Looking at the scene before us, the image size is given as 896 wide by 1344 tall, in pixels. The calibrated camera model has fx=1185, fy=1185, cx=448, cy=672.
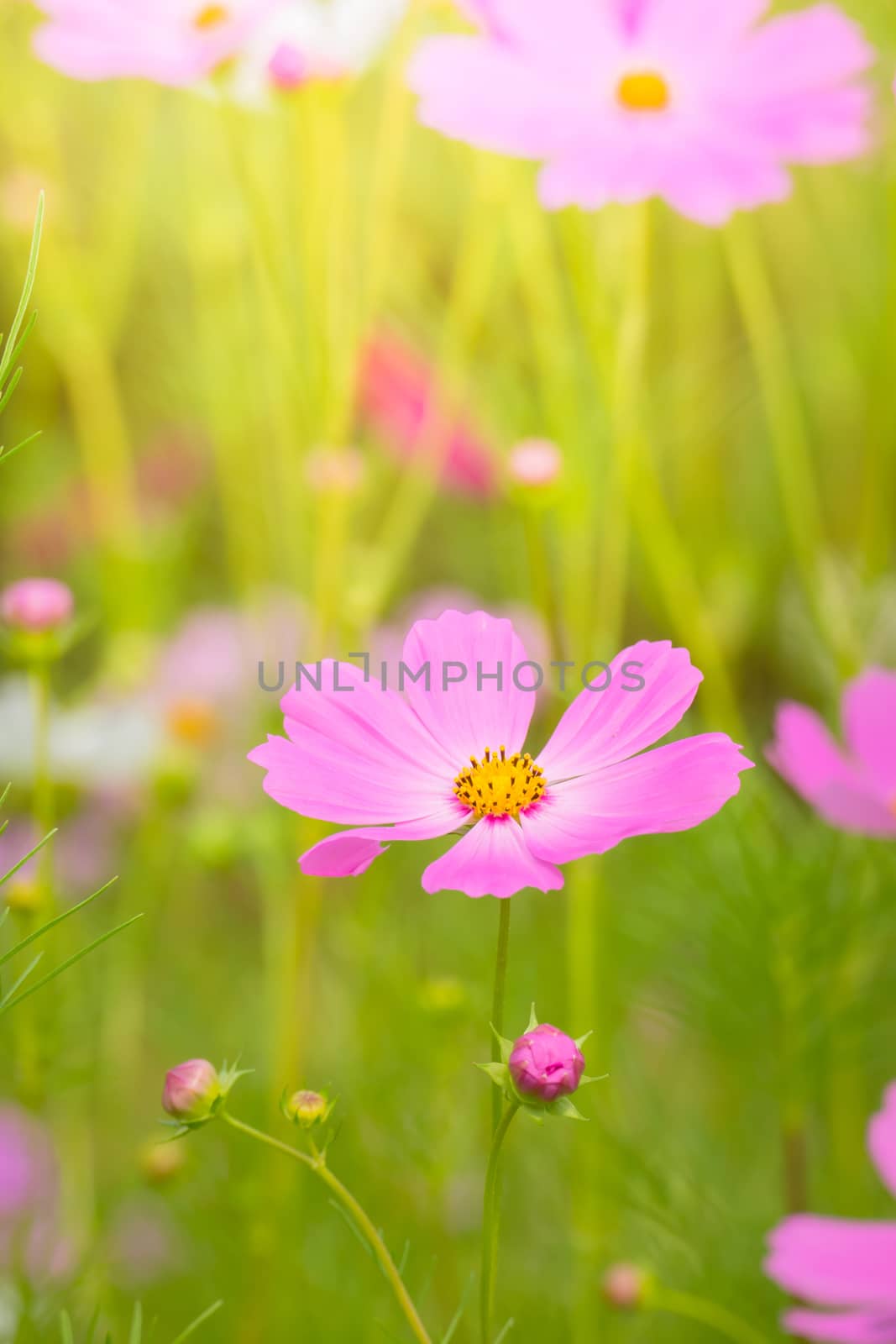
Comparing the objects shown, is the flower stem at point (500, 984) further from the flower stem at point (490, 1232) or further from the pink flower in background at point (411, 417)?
the pink flower in background at point (411, 417)

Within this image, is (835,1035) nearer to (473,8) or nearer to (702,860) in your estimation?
(702,860)

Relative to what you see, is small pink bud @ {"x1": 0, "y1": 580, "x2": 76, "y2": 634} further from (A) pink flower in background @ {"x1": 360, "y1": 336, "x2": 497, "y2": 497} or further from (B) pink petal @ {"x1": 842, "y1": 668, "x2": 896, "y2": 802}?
(A) pink flower in background @ {"x1": 360, "y1": 336, "x2": 497, "y2": 497}

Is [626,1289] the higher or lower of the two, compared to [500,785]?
lower

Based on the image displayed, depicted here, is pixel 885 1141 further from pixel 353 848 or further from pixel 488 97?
pixel 488 97

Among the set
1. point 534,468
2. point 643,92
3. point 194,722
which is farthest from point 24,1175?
point 643,92

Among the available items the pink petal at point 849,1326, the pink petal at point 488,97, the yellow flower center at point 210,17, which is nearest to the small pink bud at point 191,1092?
the pink petal at point 849,1326

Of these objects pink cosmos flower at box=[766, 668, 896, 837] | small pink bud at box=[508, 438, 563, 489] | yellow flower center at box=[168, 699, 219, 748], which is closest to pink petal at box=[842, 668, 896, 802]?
pink cosmos flower at box=[766, 668, 896, 837]
